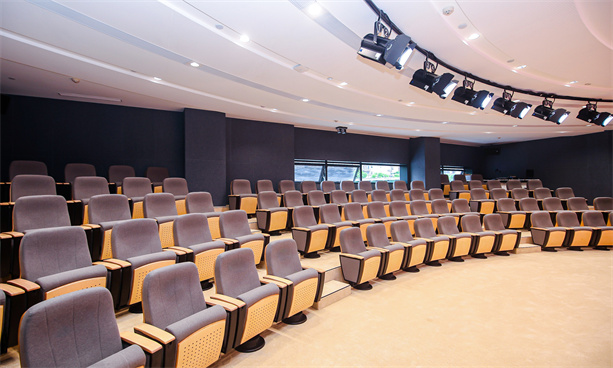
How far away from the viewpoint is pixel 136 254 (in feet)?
9.25

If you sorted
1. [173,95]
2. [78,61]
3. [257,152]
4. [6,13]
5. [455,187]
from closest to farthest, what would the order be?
[6,13] → [78,61] → [173,95] → [257,152] → [455,187]

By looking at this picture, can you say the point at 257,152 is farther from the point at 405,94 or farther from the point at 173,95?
the point at 405,94

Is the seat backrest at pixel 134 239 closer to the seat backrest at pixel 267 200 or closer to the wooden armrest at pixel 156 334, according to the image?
the wooden armrest at pixel 156 334

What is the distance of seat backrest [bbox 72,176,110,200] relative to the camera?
4.05 meters

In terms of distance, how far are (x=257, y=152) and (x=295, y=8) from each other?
16.4ft

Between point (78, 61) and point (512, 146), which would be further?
point (512, 146)

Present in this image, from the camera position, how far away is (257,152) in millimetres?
7410

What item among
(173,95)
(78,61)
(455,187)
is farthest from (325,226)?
(455,187)

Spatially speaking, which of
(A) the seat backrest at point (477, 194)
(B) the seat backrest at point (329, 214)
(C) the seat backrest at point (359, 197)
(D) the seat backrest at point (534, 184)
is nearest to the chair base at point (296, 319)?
(B) the seat backrest at point (329, 214)

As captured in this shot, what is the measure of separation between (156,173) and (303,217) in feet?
10.5

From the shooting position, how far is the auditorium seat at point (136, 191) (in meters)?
4.24

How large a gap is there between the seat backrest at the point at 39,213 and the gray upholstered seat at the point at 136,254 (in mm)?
813

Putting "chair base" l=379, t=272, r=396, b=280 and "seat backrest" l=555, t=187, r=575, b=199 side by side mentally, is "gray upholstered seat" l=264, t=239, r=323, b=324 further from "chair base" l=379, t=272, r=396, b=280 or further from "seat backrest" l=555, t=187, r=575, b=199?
"seat backrest" l=555, t=187, r=575, b=199

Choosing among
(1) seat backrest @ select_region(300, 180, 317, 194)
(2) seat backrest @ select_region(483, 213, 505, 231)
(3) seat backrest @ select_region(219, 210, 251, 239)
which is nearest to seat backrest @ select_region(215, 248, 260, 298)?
(3) seat backrest @ select_region(219, 210, 251, 239)
